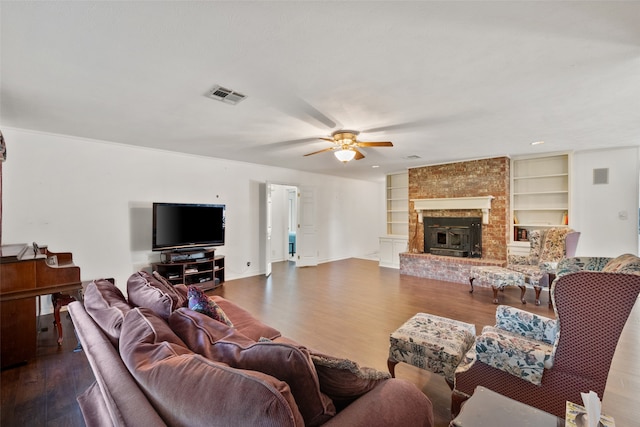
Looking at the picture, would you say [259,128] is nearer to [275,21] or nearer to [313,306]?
[275,21]

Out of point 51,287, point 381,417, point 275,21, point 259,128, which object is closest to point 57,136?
point 51,287

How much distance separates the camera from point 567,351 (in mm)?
1625

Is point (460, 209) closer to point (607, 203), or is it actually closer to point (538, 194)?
point (538, 194)

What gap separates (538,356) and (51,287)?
13.1ft

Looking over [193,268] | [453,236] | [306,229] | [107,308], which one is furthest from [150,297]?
[453,236]

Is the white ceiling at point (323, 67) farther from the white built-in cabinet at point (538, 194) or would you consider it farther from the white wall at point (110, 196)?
the white built-in cabinet at point (538, 194)

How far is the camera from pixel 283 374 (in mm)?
934

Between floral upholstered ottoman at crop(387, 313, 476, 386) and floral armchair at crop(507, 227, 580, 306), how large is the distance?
270cm

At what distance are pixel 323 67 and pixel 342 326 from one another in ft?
9.01

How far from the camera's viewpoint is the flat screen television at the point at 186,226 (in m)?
4.61

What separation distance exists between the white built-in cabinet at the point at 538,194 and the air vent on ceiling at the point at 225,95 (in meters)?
5.43

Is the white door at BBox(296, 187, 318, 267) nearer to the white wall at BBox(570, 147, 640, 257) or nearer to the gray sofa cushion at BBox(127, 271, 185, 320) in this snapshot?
the gray sofa cushion at BBox(127, 271, 185, 320)

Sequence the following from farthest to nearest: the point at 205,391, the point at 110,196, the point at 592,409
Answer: the point at 110,196 < the point at 592,409 < the point at 205,391

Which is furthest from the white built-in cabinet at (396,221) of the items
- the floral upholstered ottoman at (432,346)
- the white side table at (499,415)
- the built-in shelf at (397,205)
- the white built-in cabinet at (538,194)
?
the white side table at (499,415)
